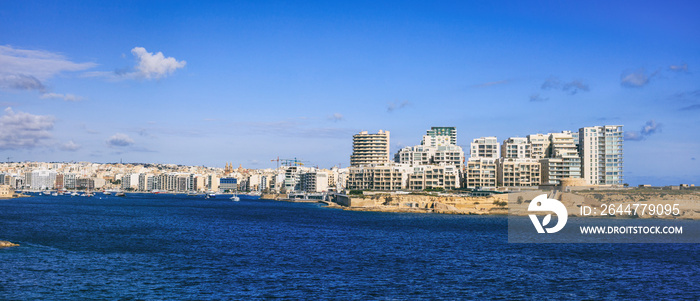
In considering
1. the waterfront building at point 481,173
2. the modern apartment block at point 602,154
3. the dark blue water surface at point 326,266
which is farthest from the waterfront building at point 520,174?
the dark blue water surface at point 326,266

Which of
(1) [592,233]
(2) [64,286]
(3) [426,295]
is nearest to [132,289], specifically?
(2) [64,286]

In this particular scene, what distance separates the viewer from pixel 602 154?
551ft

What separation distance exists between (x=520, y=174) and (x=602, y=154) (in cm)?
3117

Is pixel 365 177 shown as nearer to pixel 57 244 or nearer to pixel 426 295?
pixel 57 244

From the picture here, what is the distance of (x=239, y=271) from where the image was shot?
40844mm

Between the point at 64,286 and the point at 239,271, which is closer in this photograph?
the point at 64,286

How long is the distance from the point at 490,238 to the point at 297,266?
95.6ft

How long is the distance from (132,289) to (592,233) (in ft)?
193

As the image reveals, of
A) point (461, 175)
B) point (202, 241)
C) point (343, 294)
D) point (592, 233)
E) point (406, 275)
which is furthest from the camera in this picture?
point (461, 175)

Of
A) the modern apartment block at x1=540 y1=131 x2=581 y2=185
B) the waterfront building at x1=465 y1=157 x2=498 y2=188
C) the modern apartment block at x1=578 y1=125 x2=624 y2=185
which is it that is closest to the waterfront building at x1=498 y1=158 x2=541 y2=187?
the waterfront building at x1=465 y1=157 x2=498 y2=188

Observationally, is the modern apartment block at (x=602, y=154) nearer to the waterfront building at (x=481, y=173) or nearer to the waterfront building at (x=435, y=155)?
the waterfront building at (x=481, y=173)

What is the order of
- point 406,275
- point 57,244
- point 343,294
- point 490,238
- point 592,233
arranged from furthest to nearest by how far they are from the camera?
1. point 592,233
2. point 490,238
3. point 57,244
4. point 406,275
5. point 343,294

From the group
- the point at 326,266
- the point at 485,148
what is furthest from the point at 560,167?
the point at 326,266

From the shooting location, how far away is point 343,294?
111 ft
